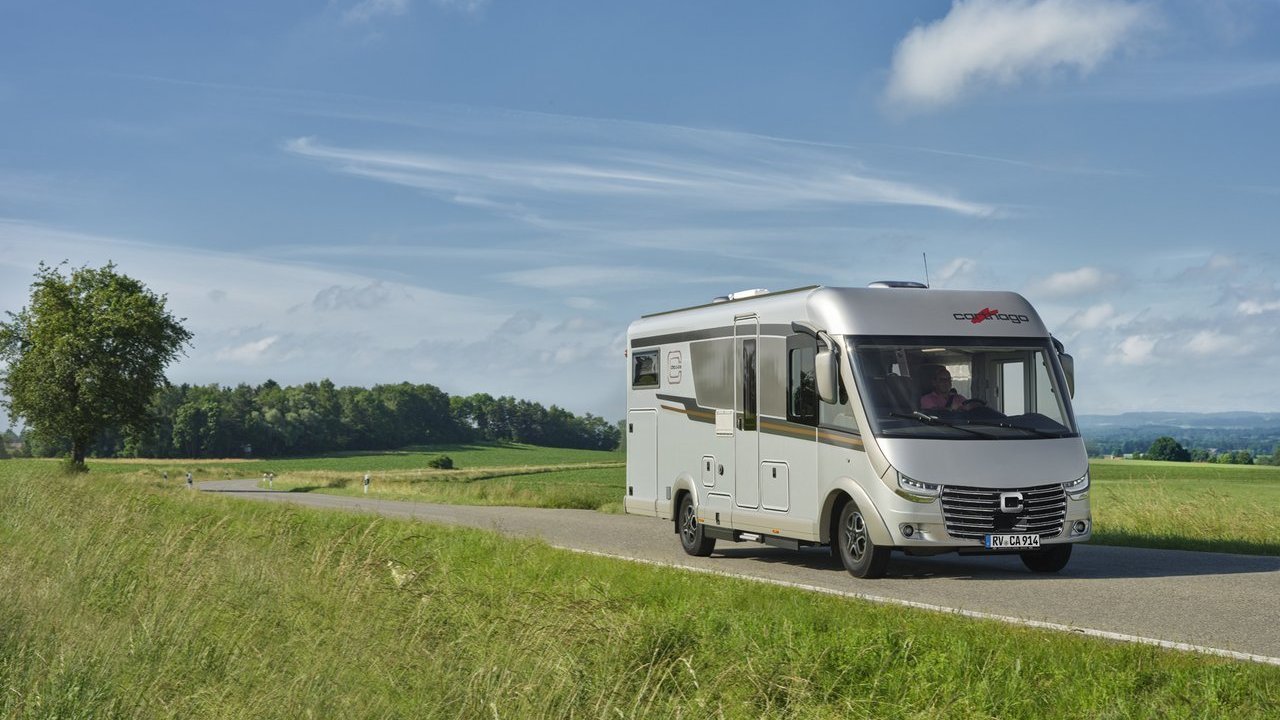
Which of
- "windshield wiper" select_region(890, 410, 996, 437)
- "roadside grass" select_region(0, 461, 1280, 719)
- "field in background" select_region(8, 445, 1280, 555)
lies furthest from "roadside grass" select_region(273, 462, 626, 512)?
"roadside grass" select_region(0, 461, 1280, 719)

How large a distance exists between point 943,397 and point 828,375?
1.29 metres

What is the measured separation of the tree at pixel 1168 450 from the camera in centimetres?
7944

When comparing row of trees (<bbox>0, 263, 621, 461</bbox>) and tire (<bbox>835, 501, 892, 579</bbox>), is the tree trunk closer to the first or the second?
row of trees (<bbox>0, 263, 621, 461</bbox>)

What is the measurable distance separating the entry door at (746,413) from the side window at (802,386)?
736 millimetres

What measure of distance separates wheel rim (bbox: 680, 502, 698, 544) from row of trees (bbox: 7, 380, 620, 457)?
3751 inches

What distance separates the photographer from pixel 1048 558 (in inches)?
544

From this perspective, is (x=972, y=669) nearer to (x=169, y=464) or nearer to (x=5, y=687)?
(x=5, y=687)

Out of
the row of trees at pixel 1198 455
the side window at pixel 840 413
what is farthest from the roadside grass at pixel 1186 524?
the row of trees at pixel 1198 455

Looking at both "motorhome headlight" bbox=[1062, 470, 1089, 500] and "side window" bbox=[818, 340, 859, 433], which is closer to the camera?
"motorhome headlight" bbox=[1062, 470, 1089, 500]

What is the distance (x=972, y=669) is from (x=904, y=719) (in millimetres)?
1175

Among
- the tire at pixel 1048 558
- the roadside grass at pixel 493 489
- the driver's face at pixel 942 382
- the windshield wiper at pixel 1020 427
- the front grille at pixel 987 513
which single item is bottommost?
the roadside grass at pixel 493 489

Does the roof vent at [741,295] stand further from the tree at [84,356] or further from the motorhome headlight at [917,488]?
the tree at [84,356]

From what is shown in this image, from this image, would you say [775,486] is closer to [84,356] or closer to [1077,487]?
[1077,487]

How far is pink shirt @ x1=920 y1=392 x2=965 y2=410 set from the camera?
43.7 ft
